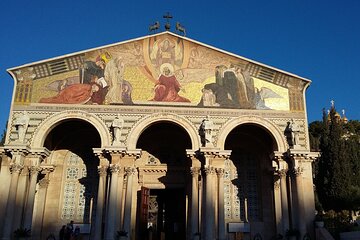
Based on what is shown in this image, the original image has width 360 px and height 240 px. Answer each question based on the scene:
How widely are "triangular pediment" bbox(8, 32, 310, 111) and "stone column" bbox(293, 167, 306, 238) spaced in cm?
353

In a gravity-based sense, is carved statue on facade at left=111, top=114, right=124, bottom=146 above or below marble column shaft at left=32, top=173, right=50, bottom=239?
above

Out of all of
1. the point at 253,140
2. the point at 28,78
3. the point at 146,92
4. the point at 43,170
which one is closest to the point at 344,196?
the point at 253,140

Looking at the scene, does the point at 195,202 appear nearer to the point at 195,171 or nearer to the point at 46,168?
the point at 195,171

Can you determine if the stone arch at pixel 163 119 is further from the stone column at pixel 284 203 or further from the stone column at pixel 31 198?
the stone column at pixel 31 198

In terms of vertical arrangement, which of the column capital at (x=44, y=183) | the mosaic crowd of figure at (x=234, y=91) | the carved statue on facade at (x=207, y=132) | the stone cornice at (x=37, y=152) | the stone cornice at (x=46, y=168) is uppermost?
the mosaic crowd of figure at (x=234, y=91)

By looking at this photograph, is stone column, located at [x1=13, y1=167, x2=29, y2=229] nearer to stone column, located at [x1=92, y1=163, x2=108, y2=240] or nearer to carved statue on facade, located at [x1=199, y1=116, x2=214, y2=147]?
stone column, located at [x1=92, y1=163, x2=108, y2=240]

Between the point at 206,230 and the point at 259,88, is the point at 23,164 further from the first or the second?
the point at 259,88

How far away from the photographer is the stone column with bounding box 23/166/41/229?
17919mm

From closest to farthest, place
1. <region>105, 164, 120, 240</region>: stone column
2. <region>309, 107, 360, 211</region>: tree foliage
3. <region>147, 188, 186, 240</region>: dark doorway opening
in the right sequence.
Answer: <region>105, 164, 120, 240</region>: stone column < <region>147, 188, 186, 240</region>: dark doorway opening < <region>309, 107, 360, 211</region>: tree foliage

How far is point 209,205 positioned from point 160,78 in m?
6.96

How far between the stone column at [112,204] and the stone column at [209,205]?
4.24m

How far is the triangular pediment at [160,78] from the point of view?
19.5 m

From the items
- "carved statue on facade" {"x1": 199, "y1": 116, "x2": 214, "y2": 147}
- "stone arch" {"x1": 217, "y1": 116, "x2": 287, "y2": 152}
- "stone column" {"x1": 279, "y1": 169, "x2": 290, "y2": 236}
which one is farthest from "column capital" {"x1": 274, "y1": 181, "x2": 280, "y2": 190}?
"carved statue on facade" {"x1": 199, "y1": 116, "x2": 214, "y2": 147}

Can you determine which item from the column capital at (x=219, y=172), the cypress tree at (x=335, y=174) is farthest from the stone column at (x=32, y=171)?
the cypress tree at (x=335, y=174)
